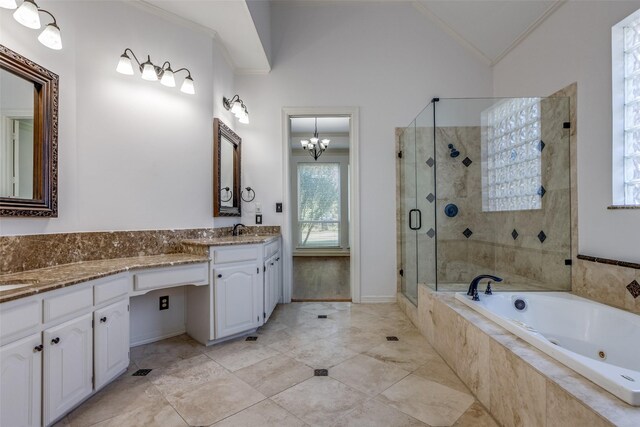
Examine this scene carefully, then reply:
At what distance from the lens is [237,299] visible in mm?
2395

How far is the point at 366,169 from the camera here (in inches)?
132

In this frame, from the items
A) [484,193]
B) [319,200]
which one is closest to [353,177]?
[484,193]

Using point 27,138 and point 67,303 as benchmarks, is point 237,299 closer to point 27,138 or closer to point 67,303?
point 67,303

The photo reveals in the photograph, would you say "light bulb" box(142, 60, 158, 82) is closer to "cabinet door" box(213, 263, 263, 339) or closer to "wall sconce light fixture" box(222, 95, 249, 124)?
"wall sconce light fixture" box(222, 95, 249, 124)

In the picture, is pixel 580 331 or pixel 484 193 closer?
pixel 580 331

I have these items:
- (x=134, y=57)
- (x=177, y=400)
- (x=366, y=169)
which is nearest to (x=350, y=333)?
(x=177, y=400)

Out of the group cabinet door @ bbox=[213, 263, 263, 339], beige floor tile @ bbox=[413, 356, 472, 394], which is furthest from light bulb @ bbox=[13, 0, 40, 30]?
beige floor tile @ bbox=[413, 356, 472, 394]

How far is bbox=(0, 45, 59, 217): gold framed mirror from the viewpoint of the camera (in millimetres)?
1548

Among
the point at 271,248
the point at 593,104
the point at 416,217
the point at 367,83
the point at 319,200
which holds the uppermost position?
the point at 367,83

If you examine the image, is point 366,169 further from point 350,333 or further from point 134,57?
point 134,57

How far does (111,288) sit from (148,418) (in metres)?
0.75

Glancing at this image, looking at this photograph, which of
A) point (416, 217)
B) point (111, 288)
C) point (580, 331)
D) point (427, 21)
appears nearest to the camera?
point (111, 288)

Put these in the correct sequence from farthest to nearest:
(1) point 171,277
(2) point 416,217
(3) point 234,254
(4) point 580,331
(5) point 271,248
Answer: (2) point 416,217 → (5) point 271,248 → (3) point 234,254 → (1) point 171,277 → (4) point 580,331

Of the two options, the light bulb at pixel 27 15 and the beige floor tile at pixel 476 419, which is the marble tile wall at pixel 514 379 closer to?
the beige floor tile at pixel 476 419
